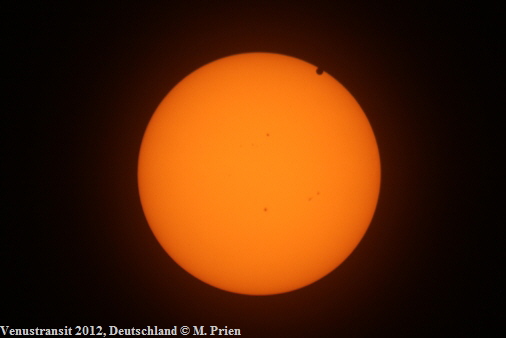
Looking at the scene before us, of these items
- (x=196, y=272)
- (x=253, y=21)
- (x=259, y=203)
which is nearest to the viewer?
(x=259, y=203)

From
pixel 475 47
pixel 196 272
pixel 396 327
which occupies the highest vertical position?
pixel 475 47

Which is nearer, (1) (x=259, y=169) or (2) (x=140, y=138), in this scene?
(1) (x=259, y=169)

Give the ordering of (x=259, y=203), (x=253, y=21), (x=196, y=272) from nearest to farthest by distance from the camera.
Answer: (x=259, y=203), (x=196, y=272), (x=253, y=21)

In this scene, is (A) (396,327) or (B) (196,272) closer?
(B) (196,272)

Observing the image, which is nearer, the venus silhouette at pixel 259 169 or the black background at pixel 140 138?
the venus silhouette at pixel 259 169

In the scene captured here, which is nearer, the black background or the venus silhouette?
the venus silhouette

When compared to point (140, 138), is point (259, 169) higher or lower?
lower

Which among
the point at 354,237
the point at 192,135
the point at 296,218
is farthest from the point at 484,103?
the point at 192,135

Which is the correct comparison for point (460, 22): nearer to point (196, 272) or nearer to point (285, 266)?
point (285, 266)
